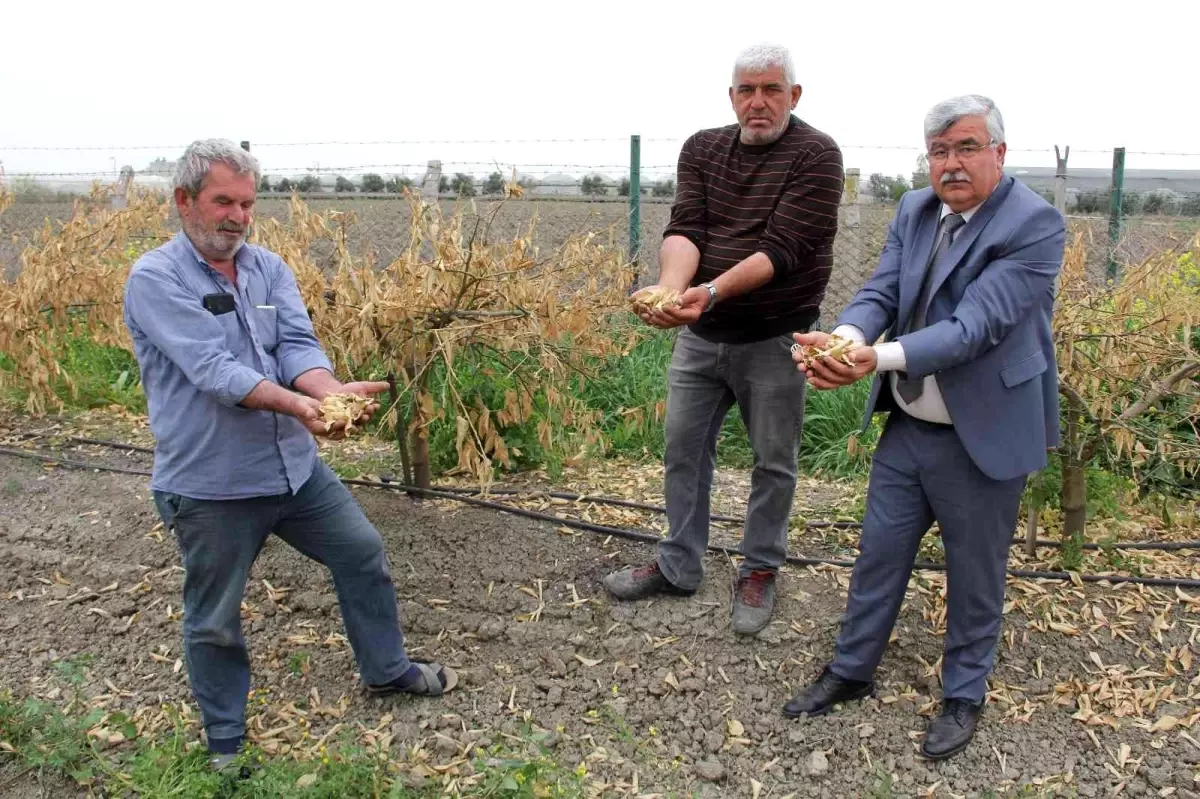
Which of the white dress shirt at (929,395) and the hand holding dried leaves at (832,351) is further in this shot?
the white dress shirt at (929,395)

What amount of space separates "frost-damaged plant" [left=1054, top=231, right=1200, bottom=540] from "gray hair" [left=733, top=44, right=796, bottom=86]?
144cm

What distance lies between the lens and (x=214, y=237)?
2.54 meters

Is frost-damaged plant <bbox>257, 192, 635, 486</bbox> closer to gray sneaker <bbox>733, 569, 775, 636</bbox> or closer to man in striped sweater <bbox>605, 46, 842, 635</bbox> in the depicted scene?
man in striped sweater <bbox>605, 46, 842, 635</bbox>

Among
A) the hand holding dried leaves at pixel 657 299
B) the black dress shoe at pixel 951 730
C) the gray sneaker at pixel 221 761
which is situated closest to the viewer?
the gray sneaker at pixel 221 761

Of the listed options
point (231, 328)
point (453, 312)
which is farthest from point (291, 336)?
point (453, 312)

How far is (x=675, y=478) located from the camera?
11.4ft

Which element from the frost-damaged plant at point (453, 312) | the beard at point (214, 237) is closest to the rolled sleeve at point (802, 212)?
the frost-damaged plant at point (453, 312)

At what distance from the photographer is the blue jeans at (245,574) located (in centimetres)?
261

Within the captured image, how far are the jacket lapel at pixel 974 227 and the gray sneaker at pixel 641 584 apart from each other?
58.1 inches

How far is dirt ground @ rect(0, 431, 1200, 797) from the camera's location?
2871mm

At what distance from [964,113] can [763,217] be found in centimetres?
79

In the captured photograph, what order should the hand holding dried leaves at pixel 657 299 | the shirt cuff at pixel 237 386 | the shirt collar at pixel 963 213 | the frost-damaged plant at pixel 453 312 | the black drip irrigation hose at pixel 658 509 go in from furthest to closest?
the black drip irrigation hose at pixel 658 509, the frost-damaged plant at pixel 453 312, the hand holding dried leaves at pixel 657 299, the shirt collar at pixel 963 213, the shirt cuff at pixel 237 386

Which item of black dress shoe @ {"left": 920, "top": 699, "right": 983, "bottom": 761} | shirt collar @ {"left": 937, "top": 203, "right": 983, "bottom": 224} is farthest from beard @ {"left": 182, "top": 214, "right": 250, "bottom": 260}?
black dress shoe @ {"left": 920, "top": 699, "right": 983, "bottom": 761}

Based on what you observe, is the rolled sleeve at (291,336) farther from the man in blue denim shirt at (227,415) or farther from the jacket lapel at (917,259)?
the jacket lapel at (917,259)
